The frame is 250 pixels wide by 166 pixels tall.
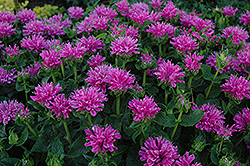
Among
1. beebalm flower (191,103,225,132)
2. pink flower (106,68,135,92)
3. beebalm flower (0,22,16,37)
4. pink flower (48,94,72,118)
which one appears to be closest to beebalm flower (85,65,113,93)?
pink flower (106,68,135,92)

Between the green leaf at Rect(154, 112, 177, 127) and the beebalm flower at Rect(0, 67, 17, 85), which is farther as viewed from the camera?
the beebalm flower at Rect(0, 67, 17, 85)

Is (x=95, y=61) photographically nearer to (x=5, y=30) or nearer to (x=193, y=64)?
(x=193, y=64)

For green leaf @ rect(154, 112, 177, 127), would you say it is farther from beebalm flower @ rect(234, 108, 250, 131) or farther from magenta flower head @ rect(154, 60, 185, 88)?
beebalm flower @ rect(234, 108, 250, 131)

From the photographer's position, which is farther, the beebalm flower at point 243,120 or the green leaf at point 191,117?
the beebalm flower at point 243,120

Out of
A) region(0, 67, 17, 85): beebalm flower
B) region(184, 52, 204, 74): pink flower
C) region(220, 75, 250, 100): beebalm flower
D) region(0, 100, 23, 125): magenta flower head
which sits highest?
region(184, 52, 204, 74): pink flower

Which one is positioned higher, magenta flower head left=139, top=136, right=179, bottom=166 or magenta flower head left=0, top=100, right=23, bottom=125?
magenta flower head left=139, top=136, right=179, bottom=166

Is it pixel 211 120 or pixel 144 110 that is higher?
pixel 144 110

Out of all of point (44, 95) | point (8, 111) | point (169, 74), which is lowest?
point (8, 111)

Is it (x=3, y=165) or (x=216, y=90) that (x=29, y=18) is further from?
(x=216, y=90)

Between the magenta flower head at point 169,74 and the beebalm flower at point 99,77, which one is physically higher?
the magenta flower head at point 169,74

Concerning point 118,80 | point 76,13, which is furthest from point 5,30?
point 118,80

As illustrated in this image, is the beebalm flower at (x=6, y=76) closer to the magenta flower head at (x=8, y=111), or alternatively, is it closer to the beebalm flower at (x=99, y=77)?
the magenta flower head at (x=8, y=111)

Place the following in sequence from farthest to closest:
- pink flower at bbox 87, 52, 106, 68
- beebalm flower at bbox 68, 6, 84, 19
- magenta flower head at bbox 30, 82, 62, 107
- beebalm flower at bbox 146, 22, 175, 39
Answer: beebalm flower at bbox 68, 6, 84, 19, beebalm flower at bbox 146, 22, 175, 39, pink flower at bbox 87, 52, 106, 68, magenta flower head at bbox 30, 82, 62, 107

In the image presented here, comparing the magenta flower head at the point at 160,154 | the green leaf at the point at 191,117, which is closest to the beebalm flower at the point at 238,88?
the green leaf at the point at 191,117
